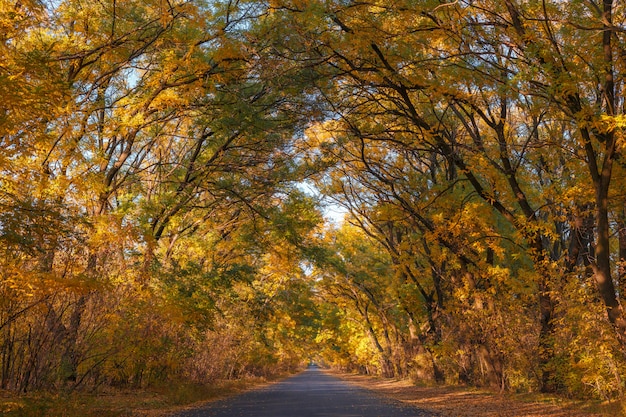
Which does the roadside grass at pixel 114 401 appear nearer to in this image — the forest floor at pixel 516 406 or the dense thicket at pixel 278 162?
the dense thicket at pixel 278 162

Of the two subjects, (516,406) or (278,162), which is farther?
(278,162)

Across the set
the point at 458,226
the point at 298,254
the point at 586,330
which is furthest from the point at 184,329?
the point at 586,330

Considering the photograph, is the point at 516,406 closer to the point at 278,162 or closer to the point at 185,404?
the point at 185,404

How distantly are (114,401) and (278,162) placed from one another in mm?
8556

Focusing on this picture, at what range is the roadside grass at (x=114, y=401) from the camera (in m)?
8.51

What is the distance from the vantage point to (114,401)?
13203 millimetres

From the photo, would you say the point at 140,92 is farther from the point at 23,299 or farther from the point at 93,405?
the point at 93,405

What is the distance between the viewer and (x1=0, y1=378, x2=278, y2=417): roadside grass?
335 inches

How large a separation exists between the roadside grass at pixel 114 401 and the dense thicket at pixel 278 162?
2.40 feet

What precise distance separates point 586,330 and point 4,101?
1142 centimetres

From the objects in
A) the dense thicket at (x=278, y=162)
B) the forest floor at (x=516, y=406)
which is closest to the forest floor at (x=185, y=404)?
the forest floor at (x=516, y=406)

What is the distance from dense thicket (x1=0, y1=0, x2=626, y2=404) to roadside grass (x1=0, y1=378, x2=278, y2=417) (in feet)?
2.40

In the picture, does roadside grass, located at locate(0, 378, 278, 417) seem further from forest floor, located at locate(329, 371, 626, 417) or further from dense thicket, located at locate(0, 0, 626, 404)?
forest floor, located at locate(329, 371, 626, 417)

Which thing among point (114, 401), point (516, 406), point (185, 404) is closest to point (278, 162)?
point (185, 404)
